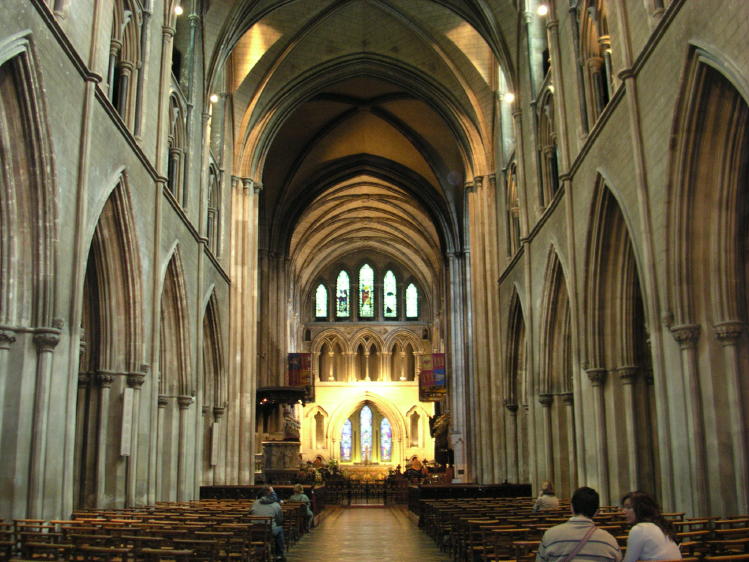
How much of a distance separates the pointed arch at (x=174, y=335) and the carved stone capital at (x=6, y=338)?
7.72 metres

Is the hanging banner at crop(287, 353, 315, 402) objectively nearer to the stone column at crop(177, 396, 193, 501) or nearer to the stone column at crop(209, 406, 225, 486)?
the stone column at crop(209, 406, 225, 486)

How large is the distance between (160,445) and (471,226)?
1425cm

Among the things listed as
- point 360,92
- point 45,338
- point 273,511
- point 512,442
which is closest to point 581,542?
point 45,338

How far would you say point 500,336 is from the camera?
26.4 meters

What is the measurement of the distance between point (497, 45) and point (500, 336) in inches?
356

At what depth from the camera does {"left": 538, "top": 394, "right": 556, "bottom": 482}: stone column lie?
19.7m

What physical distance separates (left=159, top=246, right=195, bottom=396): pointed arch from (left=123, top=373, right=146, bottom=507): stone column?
3.42 metres

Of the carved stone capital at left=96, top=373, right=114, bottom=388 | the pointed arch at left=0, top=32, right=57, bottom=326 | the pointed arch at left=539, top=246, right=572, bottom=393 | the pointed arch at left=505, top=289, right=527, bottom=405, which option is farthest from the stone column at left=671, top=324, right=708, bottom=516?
the pointed arch at left=505, top=289, right=527, bottom=405

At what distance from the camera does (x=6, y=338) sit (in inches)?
420

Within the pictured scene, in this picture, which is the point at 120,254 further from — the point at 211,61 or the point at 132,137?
the point at 211,61

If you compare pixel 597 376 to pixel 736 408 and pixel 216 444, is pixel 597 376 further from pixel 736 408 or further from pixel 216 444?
pixel 216 444

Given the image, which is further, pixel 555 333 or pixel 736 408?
pixel 555 333

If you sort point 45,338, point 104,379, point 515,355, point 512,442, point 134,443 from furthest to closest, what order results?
1. point 512,442
2. point 515,355
3. point 134,443
4. point 104,379
5. point 45,338

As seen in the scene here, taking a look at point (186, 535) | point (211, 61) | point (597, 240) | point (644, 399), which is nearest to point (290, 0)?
point (211, 61)
